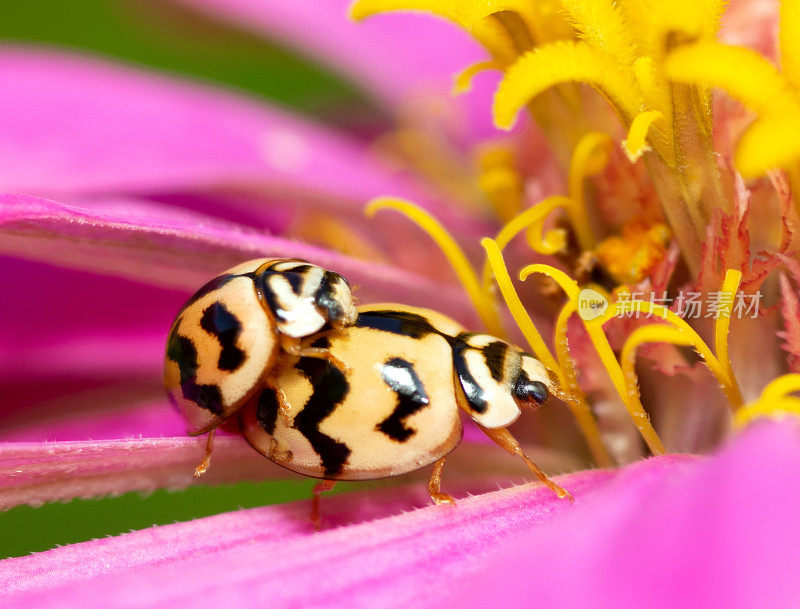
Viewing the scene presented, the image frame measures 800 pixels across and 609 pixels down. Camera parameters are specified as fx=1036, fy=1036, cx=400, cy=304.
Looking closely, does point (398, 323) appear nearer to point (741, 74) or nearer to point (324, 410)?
point (324, 410)

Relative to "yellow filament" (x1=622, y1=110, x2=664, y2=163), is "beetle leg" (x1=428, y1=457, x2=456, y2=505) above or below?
below

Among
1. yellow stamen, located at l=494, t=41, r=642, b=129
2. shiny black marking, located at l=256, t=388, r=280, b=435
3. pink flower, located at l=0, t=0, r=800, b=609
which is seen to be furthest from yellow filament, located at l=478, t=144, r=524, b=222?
shiny black marking, located at l=256, t=388, r=280, b=435

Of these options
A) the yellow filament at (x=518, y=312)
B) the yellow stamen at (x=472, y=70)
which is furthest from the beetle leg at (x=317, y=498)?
the yellow stamen at (x=472, y=70)

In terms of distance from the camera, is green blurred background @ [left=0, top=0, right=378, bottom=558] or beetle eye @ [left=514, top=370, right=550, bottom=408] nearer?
beetle eye @ [left=514, top=370, right=550, bottom=408]

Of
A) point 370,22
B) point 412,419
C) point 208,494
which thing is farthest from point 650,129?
point 208,494

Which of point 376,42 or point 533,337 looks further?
point 376,42

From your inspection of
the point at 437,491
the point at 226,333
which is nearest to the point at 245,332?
the point at 226,333

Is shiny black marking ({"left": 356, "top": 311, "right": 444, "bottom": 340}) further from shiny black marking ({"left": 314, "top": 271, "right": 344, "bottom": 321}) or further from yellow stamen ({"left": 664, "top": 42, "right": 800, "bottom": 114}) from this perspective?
yellow stamen ({"left": 664, "top": 42, "right": 800, "bottom": 114})
